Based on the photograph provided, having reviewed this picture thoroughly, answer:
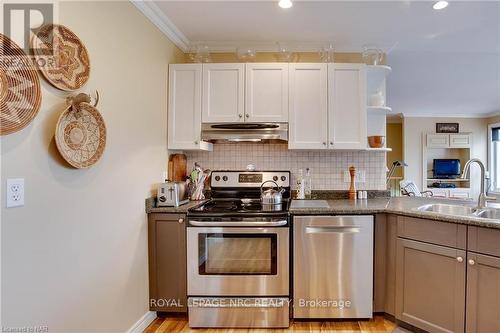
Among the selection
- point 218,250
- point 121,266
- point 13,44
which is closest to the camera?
point 13,44

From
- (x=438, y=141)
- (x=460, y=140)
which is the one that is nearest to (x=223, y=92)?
(x=438, y=141)

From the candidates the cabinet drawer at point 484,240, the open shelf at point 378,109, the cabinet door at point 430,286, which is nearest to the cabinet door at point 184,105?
the open shelf at point 378,109

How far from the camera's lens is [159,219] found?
225 cm

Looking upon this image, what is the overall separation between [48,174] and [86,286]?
671mm

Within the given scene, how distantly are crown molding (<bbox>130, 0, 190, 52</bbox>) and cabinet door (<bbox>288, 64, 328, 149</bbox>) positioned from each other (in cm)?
108

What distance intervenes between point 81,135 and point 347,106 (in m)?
2.11

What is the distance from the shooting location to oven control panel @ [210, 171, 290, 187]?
2826 millimetres

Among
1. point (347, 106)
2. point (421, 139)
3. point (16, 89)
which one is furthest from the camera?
point (421, 139)

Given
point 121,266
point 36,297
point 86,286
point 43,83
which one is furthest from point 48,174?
point 121,266

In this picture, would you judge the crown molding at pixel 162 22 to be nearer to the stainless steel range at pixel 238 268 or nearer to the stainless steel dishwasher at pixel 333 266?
the stainless steel range at pixel 238 268

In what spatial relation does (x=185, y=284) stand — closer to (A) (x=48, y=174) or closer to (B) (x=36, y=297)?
(B) (x=36, y=297)

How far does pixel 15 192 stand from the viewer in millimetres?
1170

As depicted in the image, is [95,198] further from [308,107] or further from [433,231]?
[433,231]

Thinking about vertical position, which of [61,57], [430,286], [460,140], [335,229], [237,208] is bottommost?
[430,286]
